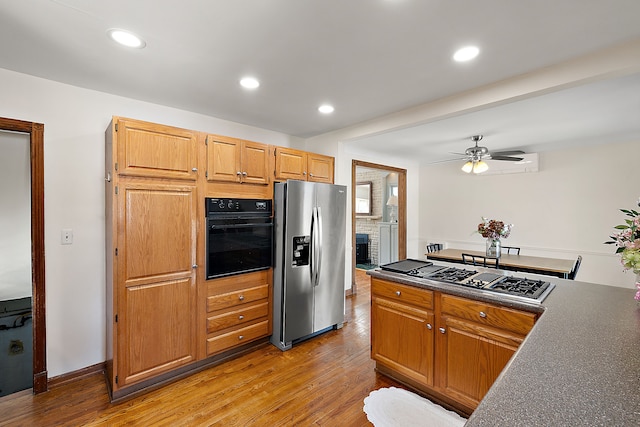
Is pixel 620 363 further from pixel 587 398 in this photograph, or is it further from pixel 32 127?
pixel 32 127

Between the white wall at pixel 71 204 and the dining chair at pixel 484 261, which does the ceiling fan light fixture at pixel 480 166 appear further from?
the white wall at pixel 71 204

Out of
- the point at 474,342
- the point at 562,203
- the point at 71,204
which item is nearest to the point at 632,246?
the point at 474,342

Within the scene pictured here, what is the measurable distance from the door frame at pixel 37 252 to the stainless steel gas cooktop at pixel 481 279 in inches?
110

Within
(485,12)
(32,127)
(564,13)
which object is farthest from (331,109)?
(32,127)

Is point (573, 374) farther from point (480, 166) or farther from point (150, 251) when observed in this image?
point (480, 166)

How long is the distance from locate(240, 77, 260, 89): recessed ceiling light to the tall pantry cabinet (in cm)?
61

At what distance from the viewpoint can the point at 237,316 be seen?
2789mm

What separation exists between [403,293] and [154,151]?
226 centimetres

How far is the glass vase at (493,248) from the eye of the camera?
12.8 feet

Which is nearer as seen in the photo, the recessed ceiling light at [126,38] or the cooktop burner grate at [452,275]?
the recessed ceiling light at [126,38]

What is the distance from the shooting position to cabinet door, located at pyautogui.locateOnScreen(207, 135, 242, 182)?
259 cm

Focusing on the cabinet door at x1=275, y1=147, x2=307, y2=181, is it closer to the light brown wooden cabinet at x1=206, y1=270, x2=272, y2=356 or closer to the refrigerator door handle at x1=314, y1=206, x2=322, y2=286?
the refrigerator door handle at x1=314, y1=206, x2=322, y2=286

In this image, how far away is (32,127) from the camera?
2.28 meters

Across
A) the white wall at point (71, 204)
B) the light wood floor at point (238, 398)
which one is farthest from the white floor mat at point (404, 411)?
the white wall at point (71, 204)
